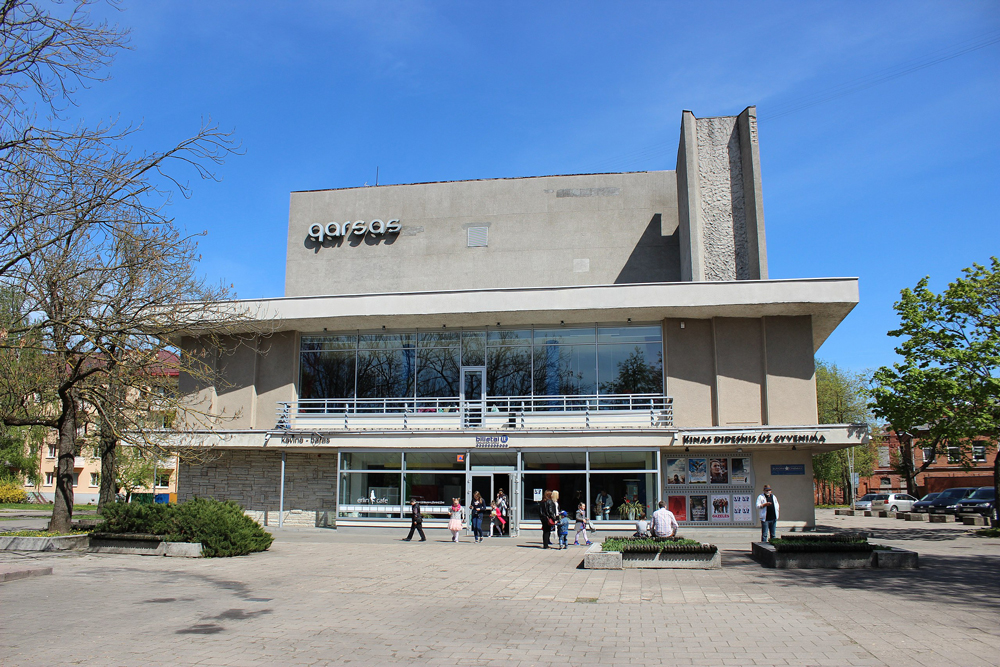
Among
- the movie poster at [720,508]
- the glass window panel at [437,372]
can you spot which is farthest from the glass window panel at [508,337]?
the movie poster at [720,508]

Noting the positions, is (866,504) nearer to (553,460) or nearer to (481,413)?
(553,460)

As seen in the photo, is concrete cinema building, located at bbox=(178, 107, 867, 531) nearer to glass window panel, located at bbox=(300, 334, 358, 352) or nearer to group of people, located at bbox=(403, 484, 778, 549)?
glass window panel, located at bbox=(300, 334, 358, 352)

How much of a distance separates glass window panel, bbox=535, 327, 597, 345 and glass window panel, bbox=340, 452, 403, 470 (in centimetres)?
649

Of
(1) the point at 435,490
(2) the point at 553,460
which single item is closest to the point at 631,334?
(2) the point at 553,460

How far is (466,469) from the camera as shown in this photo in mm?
24688

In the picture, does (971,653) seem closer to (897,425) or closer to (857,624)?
(857,624)

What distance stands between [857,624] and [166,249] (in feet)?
45.1

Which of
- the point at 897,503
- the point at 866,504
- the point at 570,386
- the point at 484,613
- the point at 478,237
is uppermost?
the point at 478,237

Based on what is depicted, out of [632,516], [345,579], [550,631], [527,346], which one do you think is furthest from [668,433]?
[550,631]

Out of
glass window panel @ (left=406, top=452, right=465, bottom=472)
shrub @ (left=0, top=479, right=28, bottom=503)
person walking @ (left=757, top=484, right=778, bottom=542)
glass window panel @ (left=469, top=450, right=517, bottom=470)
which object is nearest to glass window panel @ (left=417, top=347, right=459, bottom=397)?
glass window panel @ (left=406, top=452, right=465, bottom=472)

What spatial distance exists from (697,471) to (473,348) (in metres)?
8.91

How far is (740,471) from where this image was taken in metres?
24.4

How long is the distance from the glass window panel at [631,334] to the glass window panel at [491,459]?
525 cm

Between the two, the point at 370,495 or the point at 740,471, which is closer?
the point at 740,471
